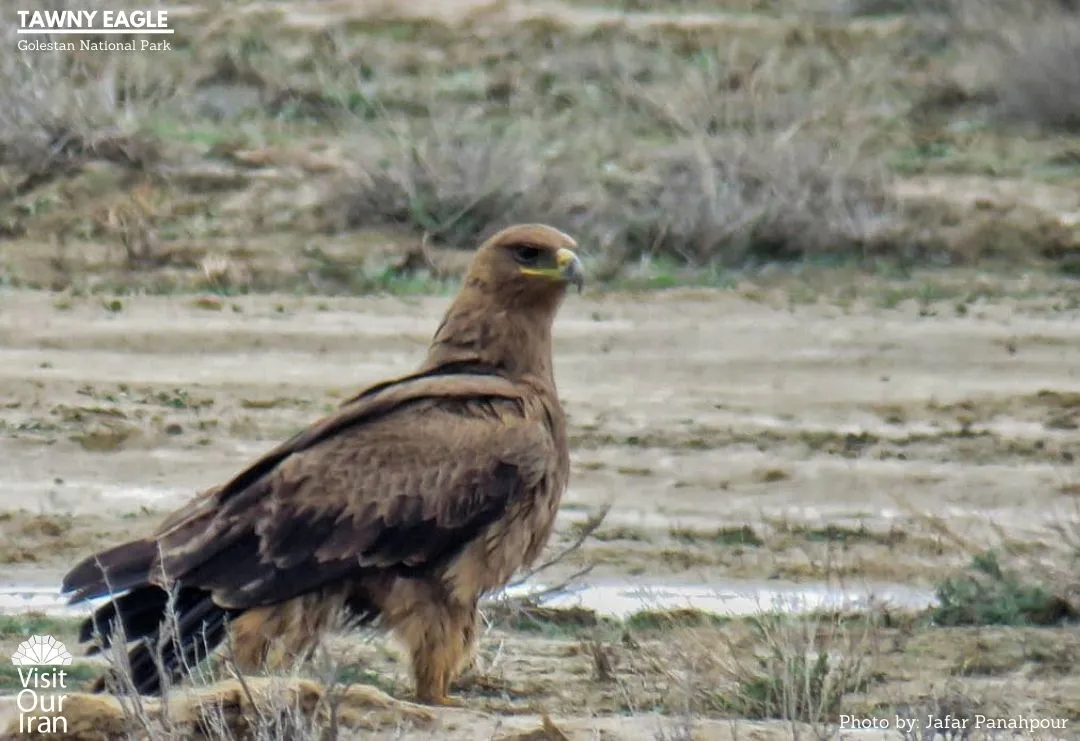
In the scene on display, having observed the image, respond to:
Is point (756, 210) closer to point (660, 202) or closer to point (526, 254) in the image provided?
point (660, 202)

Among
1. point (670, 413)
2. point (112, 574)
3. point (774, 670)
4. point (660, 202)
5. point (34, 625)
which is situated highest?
point (660, 202)

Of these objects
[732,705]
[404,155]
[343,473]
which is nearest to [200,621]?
[343,473]

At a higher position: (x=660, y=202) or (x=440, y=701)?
(x=660, y=202)

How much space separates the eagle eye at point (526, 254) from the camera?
782cm

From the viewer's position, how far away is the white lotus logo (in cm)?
752

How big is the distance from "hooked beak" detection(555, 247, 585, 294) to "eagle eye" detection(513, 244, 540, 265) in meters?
0.07

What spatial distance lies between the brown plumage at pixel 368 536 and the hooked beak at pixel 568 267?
508 mm

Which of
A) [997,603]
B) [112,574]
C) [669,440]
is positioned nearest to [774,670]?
[997,603]

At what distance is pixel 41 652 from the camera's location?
763 centimetres

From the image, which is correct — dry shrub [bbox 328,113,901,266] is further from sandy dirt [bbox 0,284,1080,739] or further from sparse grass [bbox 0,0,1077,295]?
sandy dirt [bbox 0,284,1080,739]

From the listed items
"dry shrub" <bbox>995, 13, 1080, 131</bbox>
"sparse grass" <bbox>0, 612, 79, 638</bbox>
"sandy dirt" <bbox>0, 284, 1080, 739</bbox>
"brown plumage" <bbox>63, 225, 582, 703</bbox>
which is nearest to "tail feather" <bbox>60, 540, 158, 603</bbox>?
"brown plumage" <bbox>63, 225, 582, 703</bbox>

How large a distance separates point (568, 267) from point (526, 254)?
0.49 feet

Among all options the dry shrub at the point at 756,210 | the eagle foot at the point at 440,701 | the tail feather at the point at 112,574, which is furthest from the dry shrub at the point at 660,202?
the tail feather at the point at 112,574

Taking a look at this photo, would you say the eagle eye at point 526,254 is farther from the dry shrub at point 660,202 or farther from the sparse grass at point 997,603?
the dry shrub at point 660,202
